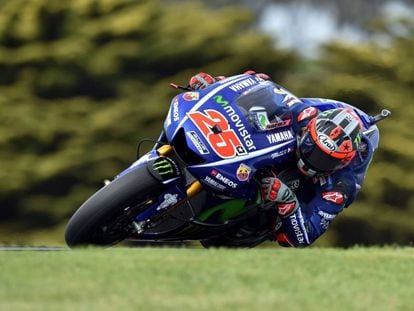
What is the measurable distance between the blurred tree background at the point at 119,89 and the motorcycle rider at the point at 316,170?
3223 millimetres

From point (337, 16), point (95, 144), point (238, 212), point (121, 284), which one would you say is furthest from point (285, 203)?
point (337, 16)

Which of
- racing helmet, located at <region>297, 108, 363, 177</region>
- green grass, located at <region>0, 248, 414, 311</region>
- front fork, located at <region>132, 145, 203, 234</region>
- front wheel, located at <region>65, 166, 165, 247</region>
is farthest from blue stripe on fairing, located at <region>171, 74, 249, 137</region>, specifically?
green grass, located at <region>0, 248, 414, 311</region>

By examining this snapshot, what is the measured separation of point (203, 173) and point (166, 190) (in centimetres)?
29

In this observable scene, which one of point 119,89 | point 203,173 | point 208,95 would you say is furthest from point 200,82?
point 119,89

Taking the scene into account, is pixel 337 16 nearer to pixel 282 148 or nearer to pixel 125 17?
pixel 125 17

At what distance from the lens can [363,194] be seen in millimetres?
11898

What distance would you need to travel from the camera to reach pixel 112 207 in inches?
291

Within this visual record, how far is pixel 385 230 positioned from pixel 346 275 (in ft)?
17.8

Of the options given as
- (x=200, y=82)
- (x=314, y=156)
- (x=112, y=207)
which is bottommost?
(x=314, y=156)

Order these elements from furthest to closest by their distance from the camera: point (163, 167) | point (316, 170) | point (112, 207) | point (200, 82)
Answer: point (200, 82), point (316, 170), point (163, 167), point (112, 207)

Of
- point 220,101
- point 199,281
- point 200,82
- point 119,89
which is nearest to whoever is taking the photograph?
point 199,281

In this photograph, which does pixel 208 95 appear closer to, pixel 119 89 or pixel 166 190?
pixel 166 190

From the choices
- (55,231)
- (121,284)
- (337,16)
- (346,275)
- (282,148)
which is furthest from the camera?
(337,16)

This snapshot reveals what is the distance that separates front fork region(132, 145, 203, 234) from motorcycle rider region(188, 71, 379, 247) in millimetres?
600
